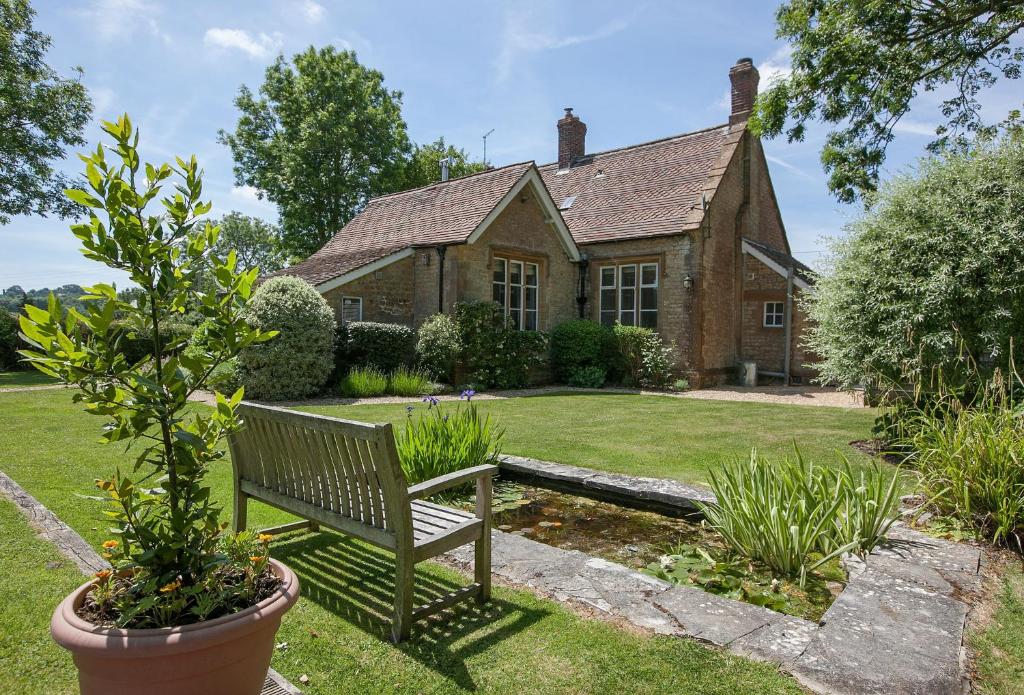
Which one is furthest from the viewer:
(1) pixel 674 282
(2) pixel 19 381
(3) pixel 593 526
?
(1) pixel 674 282

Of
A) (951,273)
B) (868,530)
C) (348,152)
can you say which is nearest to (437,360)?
(951,273)

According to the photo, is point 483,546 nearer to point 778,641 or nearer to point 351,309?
point 778,641

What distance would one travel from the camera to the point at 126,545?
2209 millimetres

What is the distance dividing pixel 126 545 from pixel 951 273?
27.8 ft

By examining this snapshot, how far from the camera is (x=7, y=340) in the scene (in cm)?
2234

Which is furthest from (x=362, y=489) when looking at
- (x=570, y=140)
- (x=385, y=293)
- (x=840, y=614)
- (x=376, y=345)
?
(x=570, y=140)

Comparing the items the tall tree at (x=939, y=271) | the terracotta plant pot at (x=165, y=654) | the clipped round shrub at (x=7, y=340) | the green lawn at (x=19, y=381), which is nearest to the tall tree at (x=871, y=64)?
the tall tree at (x=939, y=271)

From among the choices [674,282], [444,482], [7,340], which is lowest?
[444,482]

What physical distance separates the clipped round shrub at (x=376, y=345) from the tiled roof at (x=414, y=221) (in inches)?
71.8

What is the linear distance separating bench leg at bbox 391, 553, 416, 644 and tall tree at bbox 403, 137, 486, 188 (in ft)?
106

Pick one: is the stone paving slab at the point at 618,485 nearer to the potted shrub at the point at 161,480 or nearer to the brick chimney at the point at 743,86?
the potted shrub at the point at 161,480

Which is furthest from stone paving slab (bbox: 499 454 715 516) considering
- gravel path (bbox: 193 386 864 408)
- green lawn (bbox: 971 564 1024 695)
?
gravel path (bbox: 193 386 864 408)

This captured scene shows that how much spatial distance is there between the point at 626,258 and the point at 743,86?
21.5 feet

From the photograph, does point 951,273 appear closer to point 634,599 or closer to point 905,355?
point 905,355
